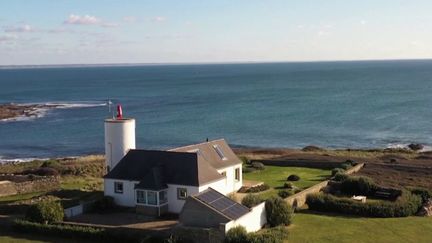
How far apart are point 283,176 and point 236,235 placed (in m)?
19.1

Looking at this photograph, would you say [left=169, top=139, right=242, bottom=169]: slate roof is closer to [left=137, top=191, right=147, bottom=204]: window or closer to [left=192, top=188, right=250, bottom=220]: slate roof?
[left=137, top=191, right=147, bottom=204]: window

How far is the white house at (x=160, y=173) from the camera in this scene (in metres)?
32.5

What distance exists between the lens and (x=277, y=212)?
99.9ft

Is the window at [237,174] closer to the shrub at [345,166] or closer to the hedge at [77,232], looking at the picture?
the shrub at [345,166]

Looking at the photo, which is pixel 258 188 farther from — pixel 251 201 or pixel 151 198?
pixel 151 198

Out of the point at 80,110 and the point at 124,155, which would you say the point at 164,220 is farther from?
the point at 80,110

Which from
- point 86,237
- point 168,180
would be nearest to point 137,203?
point 168,180

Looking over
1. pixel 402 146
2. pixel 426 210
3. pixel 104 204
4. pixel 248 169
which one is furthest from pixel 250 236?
pixel 402 146

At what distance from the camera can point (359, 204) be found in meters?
33.4

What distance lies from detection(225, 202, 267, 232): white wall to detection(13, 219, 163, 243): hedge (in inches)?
150

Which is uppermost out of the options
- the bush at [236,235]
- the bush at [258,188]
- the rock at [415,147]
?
the bush at [236,235]

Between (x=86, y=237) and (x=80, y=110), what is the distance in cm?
10270

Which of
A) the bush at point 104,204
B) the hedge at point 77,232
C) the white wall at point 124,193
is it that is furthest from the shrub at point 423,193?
the bush at point 104,204

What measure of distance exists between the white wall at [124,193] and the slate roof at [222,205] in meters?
5.91
